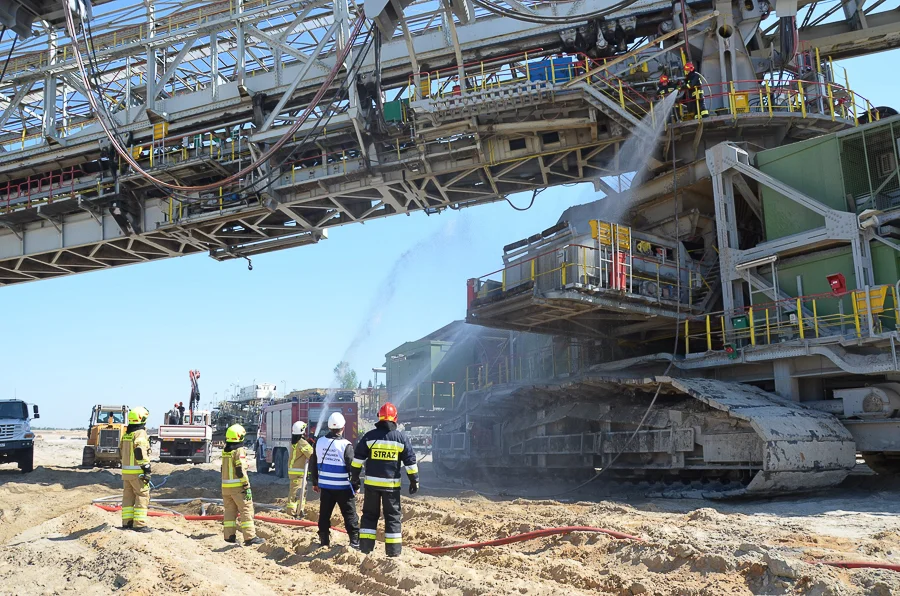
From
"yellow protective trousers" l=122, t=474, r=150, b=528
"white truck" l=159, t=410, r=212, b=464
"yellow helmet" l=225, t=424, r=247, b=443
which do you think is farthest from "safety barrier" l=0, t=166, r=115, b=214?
"yellow helmet" l=225, t=424, r=247, b=443

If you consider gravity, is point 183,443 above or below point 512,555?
above

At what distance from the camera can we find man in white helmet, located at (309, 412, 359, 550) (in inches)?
321

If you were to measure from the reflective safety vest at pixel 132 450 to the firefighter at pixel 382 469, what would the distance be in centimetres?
323

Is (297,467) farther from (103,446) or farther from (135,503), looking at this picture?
(103,446)

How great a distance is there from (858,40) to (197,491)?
773 inches

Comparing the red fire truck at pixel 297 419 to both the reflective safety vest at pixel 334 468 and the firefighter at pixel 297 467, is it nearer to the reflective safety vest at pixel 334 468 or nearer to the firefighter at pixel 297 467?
the firefighter at pixel 297 467

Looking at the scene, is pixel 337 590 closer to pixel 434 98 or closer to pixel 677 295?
pixel 677 295

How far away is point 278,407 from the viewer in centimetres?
2138

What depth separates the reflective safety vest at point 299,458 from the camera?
36.5 feet

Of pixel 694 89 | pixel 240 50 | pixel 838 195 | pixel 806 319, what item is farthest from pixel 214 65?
pixel 806 319

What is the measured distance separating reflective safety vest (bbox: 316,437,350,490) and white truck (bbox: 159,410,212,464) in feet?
59.7

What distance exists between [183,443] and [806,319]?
20.0 metres

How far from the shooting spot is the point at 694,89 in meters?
16.3

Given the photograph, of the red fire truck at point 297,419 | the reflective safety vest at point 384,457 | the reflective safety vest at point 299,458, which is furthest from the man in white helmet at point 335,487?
the red fire truck at point 297,419
